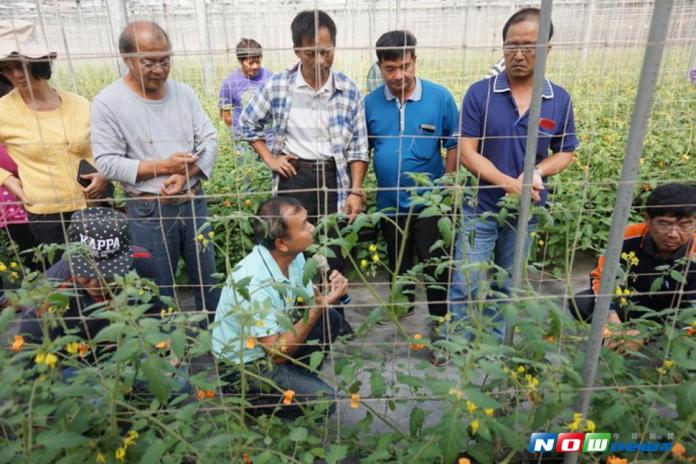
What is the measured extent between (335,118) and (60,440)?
1.65 metres

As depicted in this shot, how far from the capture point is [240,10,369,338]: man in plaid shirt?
2410mm

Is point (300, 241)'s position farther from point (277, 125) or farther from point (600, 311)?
point (600, 311)

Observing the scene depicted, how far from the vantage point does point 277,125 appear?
2.50m

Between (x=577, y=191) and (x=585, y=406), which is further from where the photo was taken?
(x=577, y=191)

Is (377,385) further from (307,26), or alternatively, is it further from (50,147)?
(50,147)

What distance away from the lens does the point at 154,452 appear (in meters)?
1.31

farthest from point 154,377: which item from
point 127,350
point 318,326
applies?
point 318,326

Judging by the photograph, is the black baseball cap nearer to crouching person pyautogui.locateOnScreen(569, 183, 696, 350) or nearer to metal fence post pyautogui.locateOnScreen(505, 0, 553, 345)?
metal fence post pyautogui.locateOnScreen(505, 0, 553, 345)

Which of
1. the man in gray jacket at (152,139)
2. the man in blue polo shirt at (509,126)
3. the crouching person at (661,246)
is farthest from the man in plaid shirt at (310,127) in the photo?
the crouching person at (661,246)

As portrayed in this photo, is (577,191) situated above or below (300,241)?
below

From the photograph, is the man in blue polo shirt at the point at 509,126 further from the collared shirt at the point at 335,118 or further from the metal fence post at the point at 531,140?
the collared shirt at the point at 335,118

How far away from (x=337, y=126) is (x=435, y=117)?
0.44 meters

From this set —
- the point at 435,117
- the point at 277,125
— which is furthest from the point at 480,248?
the point at 277,125

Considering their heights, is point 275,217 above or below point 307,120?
below
